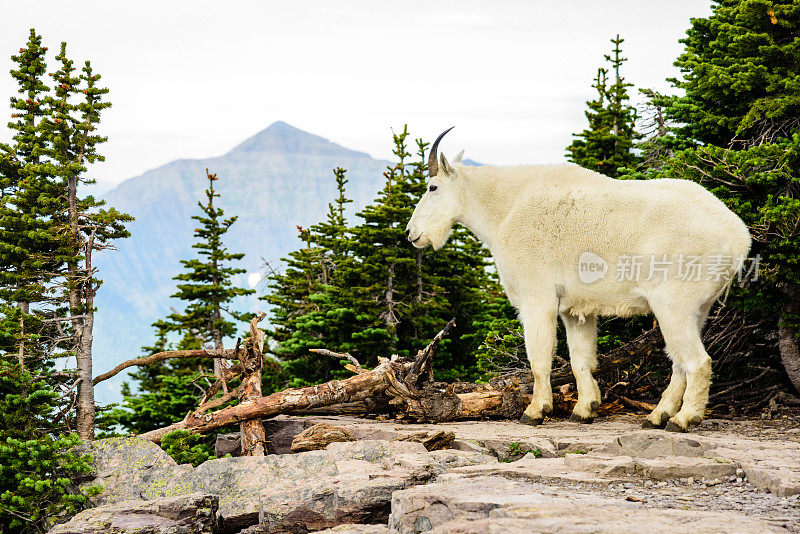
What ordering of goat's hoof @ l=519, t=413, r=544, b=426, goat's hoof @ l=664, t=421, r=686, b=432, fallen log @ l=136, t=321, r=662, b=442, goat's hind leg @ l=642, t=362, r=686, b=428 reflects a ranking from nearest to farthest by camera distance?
goat's hoof @ l=664, t=421, r=686, b=432, goat's hind leg @ l=642, t=362, r=686, b=428, goat's hoof @ l=519, t=413, r=544, b=426, fallen log @ l=136, t=321, r=662, b=442

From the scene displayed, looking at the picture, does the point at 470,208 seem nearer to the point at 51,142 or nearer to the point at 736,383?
the point at 736,383

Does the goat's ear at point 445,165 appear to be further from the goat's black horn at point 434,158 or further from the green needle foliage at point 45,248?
the green needle foliage at point 45,248

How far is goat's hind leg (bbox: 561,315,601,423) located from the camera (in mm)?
9266

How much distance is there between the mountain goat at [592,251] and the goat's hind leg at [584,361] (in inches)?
0.5

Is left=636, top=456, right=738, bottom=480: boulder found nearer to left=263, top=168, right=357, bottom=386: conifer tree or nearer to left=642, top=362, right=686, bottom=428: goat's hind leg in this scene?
left=642, top=362, right=686, bottom=428: goat's hind leg

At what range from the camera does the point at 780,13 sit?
9.84 m

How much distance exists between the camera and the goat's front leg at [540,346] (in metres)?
8.80

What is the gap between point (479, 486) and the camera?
4766 mm

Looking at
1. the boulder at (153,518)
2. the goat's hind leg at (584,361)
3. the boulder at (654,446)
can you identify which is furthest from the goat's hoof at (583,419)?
the boulder at (153,518)

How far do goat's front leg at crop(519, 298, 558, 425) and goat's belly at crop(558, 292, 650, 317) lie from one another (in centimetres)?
22

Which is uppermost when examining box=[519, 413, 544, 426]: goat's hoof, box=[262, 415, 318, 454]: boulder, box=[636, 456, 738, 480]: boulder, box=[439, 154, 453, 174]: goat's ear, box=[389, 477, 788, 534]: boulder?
box=[439, 154, 453, 174]: goat's ear

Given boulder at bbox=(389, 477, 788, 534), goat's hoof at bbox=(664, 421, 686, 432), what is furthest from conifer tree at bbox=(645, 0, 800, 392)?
boulder at bbox=(389, 477, 788, 534)

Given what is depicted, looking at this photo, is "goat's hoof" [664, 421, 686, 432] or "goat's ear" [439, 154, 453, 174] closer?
"goat's hoof" [664, 421, 686, 432]

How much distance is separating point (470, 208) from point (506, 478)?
→ 4.90 meters
